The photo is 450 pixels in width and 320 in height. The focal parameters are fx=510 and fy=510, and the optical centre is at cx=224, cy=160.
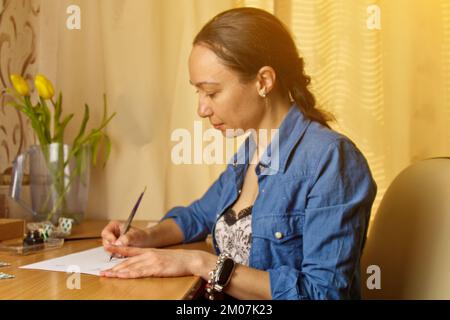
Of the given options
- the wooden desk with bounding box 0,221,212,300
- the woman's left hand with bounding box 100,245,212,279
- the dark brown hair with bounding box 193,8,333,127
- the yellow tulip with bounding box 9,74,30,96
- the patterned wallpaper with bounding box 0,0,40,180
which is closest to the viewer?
the wooden desk with bounding box 0,221,212,300

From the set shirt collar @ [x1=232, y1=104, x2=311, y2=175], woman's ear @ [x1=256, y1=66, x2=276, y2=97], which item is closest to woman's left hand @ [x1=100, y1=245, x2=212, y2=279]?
shirt collar @ [x1=232, y1=104, x2=311, y2=175]

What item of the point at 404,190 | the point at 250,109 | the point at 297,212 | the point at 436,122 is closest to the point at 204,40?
the point at 250,109

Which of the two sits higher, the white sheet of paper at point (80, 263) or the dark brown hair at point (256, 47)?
the dark brown hair at point (256, 47)

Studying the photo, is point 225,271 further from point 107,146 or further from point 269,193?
point 107,146

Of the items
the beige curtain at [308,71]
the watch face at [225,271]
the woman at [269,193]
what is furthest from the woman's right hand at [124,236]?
the beige curtain at [308,71]

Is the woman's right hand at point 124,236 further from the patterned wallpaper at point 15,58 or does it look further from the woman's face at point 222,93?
the patterned wallpaper at point 15,58

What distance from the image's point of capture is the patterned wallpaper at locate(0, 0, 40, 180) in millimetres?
1426

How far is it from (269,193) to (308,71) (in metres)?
0.61

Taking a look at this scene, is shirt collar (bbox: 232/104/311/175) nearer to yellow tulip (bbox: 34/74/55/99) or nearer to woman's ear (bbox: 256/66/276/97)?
woman's ear (bbox: 256/66/276/97)

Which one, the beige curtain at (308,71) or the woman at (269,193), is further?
the beige curtain at (308,71)

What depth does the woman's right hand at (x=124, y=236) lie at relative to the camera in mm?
1072

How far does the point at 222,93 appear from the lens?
3.34 ft

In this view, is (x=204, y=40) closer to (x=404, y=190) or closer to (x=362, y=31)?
(x=404, y=190)

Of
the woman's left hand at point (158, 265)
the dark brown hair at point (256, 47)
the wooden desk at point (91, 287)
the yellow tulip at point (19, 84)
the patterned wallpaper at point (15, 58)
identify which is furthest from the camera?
the patterned wallpaper at point (15, 58)
